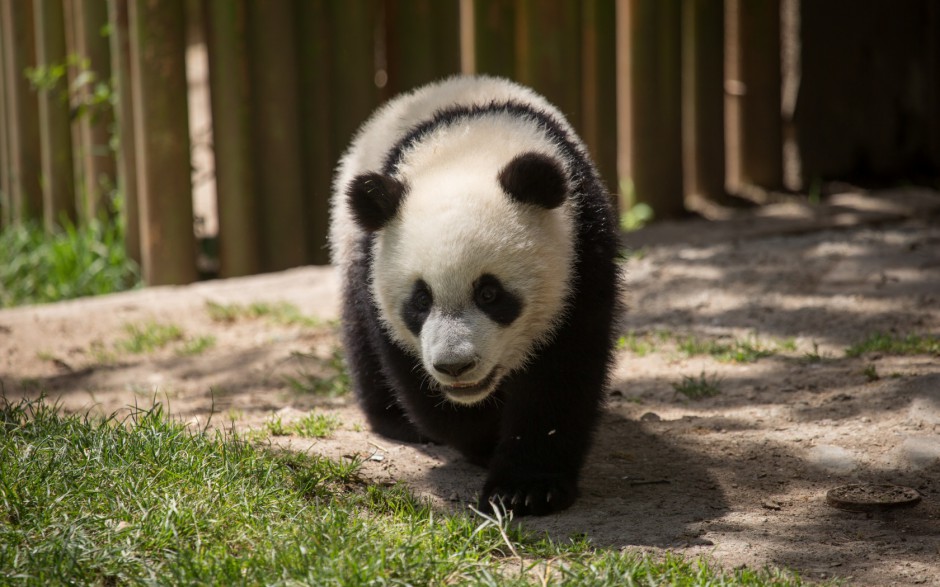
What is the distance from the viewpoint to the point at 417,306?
3.79 metres

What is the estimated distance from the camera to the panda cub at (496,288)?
3.65 meters

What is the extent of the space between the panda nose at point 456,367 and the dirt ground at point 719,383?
0.59 metres

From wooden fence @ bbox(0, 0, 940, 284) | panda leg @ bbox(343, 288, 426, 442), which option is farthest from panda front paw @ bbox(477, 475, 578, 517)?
wooden fence @ bbox(0, 0, 940, 284)

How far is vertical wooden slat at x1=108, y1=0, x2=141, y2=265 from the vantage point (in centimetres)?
758

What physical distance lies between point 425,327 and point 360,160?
57.8 inches

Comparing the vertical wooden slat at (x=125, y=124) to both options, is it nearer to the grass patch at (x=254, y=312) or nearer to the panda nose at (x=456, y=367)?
the grass patch at (x=254, y=312)

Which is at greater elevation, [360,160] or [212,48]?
[212,48]

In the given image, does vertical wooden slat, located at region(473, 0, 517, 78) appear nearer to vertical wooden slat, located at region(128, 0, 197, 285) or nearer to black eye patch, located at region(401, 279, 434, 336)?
vertical wooden slat, located at region(128, 0, 197, 285)

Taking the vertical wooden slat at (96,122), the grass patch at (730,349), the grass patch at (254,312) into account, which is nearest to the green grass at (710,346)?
the grass patch at (730,349)

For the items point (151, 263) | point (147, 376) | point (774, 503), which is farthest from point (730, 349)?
point (151, 263)

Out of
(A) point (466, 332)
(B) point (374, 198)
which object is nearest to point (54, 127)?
(B) point (374, 198)

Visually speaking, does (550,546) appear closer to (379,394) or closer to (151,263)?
(379,394)

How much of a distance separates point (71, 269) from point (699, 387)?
208 inches

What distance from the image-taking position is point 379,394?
461cm
